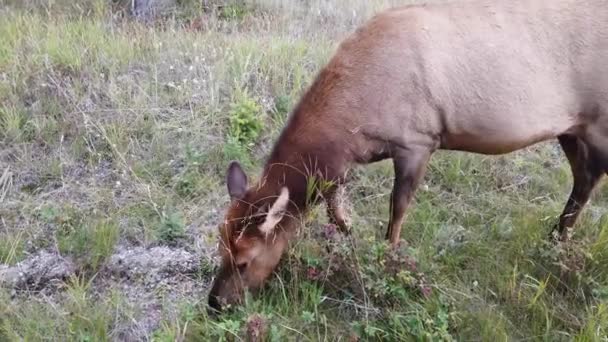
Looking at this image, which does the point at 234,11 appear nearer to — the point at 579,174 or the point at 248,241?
the point at 579,174

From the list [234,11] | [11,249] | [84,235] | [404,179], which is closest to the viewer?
[404,179]

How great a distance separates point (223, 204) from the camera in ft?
17.4

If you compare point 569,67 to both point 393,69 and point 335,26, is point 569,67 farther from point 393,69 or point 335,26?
point 335,26

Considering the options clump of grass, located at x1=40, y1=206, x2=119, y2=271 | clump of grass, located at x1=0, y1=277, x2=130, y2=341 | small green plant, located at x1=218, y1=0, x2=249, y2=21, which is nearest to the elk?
clump of grass, located at x1=0, y1=277, x2=130, y2=341

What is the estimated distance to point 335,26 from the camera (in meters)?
8.36

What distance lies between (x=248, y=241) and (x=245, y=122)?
2057 mm

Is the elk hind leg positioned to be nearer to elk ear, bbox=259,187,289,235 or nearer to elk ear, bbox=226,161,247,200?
elk ear, bbox=259,187,289,235

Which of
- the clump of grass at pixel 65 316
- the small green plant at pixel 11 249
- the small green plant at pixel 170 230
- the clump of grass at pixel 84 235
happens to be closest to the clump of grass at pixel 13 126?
the clump of grass at pixel 84 235

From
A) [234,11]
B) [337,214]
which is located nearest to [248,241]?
[337,214]

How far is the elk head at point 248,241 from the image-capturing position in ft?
13.4

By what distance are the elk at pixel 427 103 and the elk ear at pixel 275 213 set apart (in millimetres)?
56

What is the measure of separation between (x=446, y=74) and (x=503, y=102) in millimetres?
425

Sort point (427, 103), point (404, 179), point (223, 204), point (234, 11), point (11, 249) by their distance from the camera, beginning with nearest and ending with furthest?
point (427, 103), point (404, 179), point (11, 249), point (223, 204), point (234, 11)

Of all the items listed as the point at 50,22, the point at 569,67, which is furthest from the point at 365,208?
the point at 50,22
